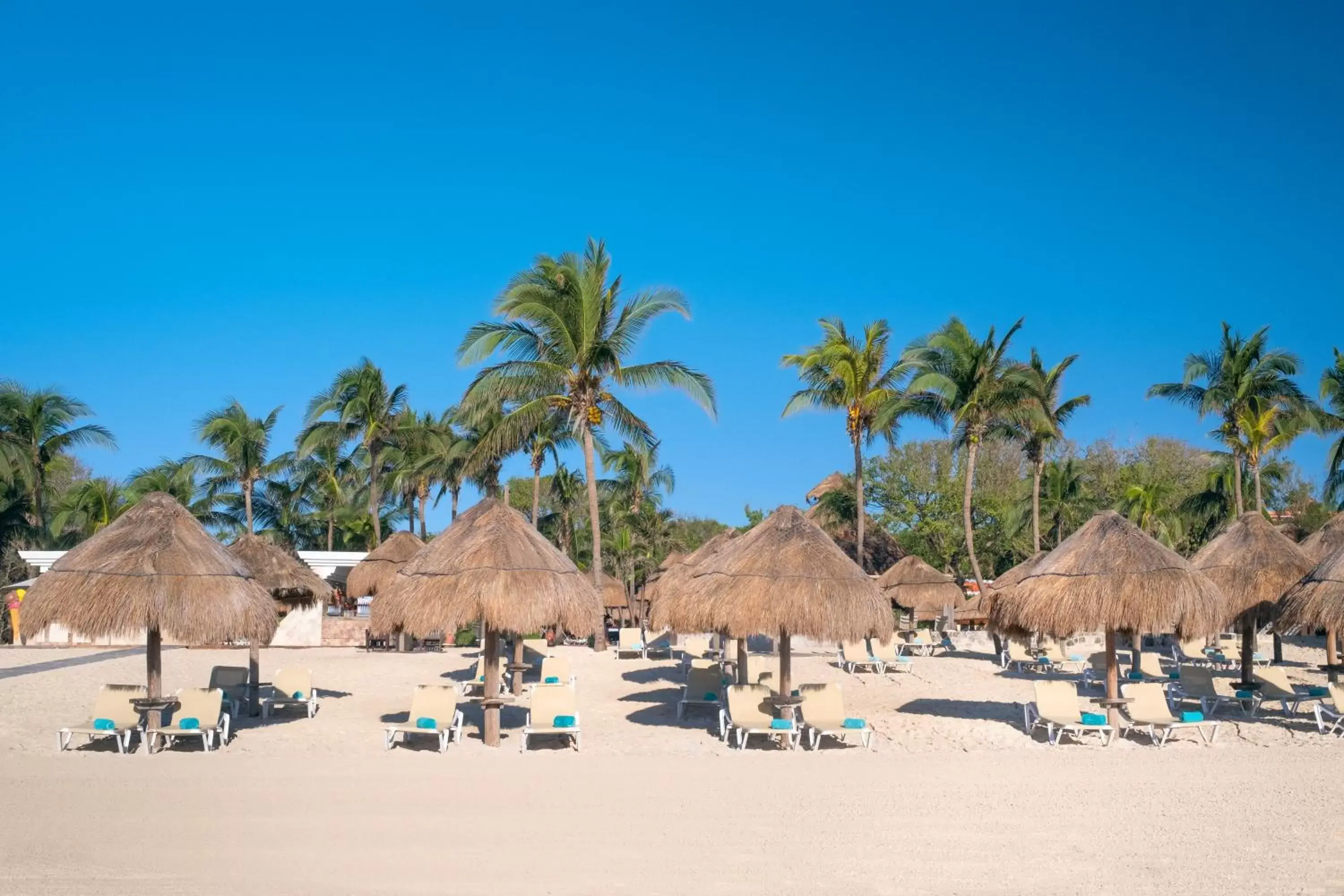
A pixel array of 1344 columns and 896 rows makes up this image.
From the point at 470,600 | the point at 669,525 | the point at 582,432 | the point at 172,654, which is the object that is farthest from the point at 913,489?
the point at 470,600

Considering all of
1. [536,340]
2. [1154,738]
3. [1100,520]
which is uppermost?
[536,340]

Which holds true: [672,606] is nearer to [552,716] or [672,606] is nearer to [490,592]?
[552,716]

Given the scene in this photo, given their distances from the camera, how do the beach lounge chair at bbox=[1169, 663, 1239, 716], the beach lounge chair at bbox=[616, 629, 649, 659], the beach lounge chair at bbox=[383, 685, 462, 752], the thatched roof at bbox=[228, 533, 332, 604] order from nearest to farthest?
the beach lounge chair at bbox=[383, 685, 462, 752] → the beach lounge chair at bbox=[1169, 663, 1239, 716] → the thatched roof at bbox=[228, 533, 332, 604] → the beach lounge chair at bbox=[616, 629, 649, 659]

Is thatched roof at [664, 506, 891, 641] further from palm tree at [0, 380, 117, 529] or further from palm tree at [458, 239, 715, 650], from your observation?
palm tree at [0, 380, 117, 529]

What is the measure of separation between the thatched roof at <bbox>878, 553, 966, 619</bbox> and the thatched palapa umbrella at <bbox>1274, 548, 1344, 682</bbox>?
13512 mm

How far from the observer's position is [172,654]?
81.2 feet

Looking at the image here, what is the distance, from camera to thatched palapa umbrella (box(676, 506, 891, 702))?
42.4 ft

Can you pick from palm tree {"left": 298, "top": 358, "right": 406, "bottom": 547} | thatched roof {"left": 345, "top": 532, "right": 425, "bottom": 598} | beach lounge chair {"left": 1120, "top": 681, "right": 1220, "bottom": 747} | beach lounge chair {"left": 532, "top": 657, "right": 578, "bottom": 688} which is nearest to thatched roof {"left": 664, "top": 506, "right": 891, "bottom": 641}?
beach lounge chair {"left": 1120, "top": 681, "right": 1220, "bottom": 747}

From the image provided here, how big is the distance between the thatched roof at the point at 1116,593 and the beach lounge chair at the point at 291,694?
903 centimetres

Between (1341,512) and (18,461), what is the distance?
31.9 meters

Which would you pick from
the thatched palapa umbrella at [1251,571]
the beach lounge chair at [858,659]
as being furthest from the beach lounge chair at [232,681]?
the thatched palapa umbrella at [1251,571]

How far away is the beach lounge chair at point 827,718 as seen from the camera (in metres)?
13.0

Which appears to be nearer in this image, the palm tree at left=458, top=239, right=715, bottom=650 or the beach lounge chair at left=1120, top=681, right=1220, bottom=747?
the beach lounge chair at left=1120, top=681, right=1220, bottom=747

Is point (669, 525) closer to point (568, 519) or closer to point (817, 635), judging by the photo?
point (568, 519)
